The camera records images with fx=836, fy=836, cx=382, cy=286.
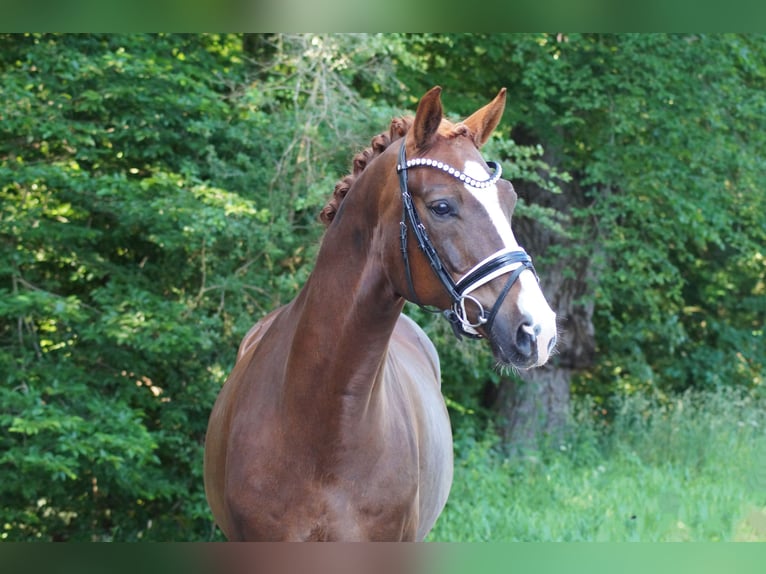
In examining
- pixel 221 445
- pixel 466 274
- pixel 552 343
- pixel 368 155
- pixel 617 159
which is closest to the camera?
pixel 552 343

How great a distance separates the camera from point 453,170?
2318 mm

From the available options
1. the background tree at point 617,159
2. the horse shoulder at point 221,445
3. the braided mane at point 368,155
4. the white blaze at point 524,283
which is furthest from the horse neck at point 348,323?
the background tree at point 617,159

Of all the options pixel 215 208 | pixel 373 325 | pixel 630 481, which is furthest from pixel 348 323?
pixel 630 481

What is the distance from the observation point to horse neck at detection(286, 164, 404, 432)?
2.53 m

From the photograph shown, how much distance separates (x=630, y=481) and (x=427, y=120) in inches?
234

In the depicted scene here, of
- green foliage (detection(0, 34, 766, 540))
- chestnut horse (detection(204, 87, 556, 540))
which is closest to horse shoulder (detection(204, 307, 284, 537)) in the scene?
chestnut horse (detection(204, 87, 556, 540))

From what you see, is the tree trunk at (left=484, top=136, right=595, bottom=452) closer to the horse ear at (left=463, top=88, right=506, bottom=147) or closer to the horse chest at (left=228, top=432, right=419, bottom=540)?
the horse ear at (left=463, top=88, right=506, bottom=147)

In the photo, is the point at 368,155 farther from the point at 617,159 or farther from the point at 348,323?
the point at 617,159

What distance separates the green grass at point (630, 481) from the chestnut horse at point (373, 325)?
3.60 metres

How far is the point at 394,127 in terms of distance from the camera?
2.65m

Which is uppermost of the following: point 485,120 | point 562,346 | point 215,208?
point 485,120

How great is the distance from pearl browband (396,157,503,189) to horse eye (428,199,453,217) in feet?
0.26
